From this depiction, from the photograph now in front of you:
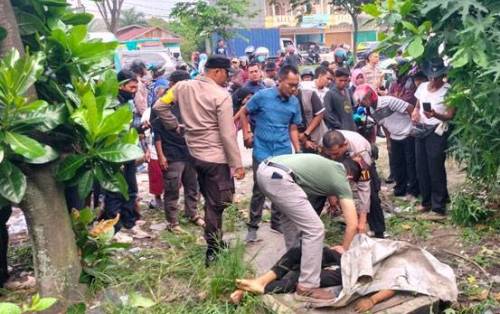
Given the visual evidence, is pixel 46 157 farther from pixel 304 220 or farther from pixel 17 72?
pixel 304 220

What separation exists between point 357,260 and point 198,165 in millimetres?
1477

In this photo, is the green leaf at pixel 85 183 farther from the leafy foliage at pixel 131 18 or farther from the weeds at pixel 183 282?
the leafy foliage at pixel 131 18

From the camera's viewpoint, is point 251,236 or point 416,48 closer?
point 416,48

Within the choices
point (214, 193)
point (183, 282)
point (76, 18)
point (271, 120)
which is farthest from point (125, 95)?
point (183, 282)

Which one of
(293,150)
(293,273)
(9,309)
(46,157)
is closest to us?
(9,309)

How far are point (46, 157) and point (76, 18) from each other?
117 cm

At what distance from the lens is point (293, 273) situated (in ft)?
13.1

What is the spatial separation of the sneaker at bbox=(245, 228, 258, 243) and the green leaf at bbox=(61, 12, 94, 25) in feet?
7.57

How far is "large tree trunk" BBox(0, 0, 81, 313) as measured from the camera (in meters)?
3.84

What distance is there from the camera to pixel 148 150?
243 inches

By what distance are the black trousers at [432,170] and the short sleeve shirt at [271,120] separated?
1416 millimetres

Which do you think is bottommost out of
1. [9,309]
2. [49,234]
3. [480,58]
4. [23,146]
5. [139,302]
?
[139,302]

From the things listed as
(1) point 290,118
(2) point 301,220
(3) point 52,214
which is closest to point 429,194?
(1) point 290,118

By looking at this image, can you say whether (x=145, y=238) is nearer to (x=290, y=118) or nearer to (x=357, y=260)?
(x=290, y=118)
